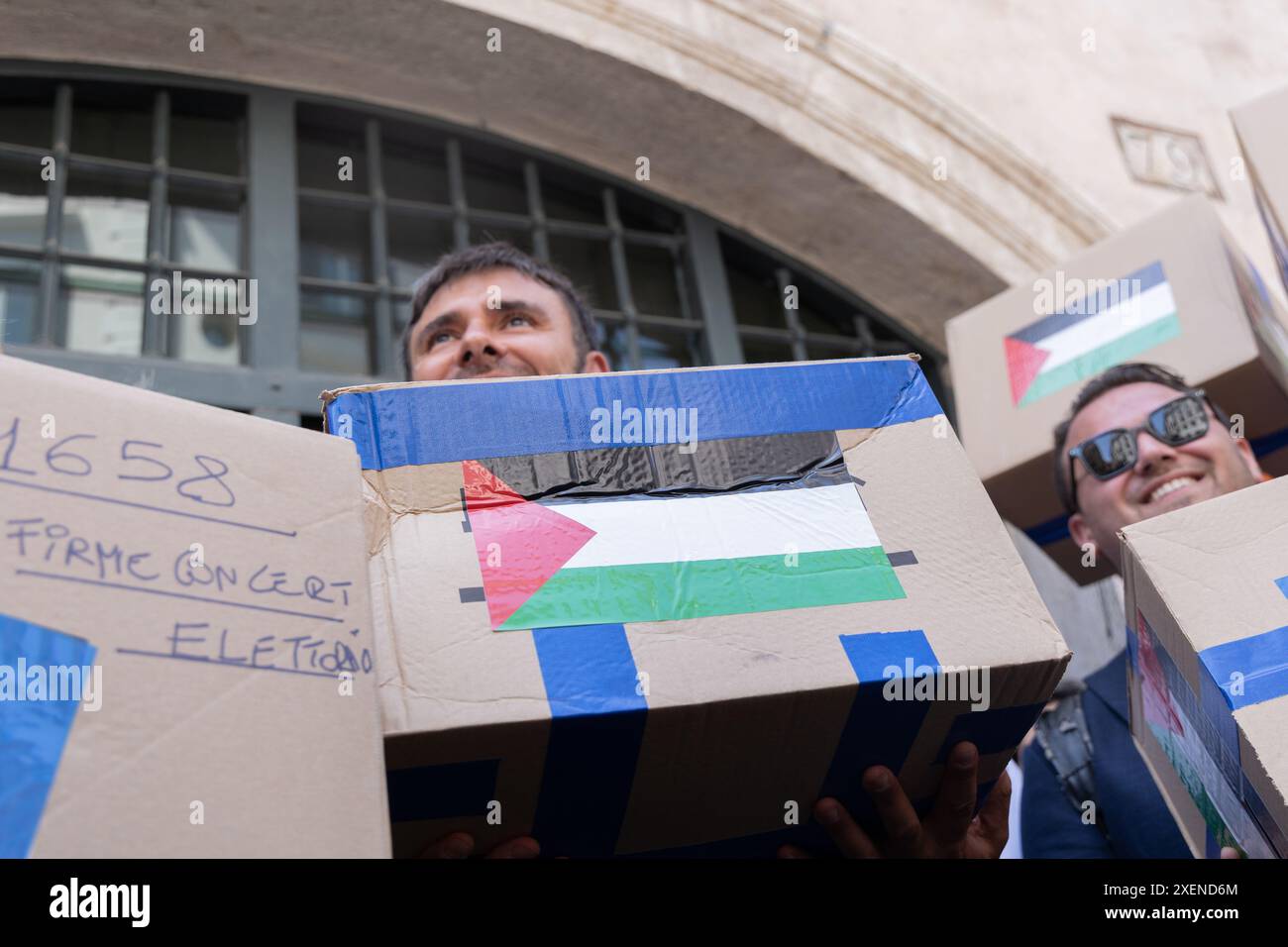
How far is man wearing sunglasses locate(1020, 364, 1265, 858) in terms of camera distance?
1.99 meters

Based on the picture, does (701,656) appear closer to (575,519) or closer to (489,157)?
(575,519)

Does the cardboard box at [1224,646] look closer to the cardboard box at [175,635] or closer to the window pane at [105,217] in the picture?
the cardboard box at [175,635]

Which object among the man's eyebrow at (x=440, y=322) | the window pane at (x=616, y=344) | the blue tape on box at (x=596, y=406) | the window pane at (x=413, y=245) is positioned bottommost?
the blue tape on box at (x=596, y=406)

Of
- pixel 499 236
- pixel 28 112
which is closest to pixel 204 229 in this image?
pixel 28 112

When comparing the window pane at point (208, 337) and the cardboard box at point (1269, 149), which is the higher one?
the window pane at point (208, 337)

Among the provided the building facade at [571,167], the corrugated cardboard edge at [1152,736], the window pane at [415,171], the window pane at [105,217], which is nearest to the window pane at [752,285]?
the building facade at [571,167]

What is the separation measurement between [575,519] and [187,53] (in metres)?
2.52

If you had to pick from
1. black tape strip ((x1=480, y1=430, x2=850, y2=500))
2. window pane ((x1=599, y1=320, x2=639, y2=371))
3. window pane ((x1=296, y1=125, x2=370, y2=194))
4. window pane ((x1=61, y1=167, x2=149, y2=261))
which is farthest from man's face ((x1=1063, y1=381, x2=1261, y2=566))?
window pane ((x1=61, y1=167, x2=149, y2=261))

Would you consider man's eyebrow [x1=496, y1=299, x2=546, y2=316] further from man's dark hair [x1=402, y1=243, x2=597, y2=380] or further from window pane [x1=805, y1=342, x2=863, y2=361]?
window pane [x1=805, y1=342, x2=863, y2=361]

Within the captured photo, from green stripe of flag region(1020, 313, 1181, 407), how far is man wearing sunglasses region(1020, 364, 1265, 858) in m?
0.12

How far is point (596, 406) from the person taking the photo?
4.24ft

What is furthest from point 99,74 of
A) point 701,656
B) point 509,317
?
point 701,656

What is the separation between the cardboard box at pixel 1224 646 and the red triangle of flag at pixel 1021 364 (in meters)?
1.16

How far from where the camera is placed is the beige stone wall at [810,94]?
3.23 meters
